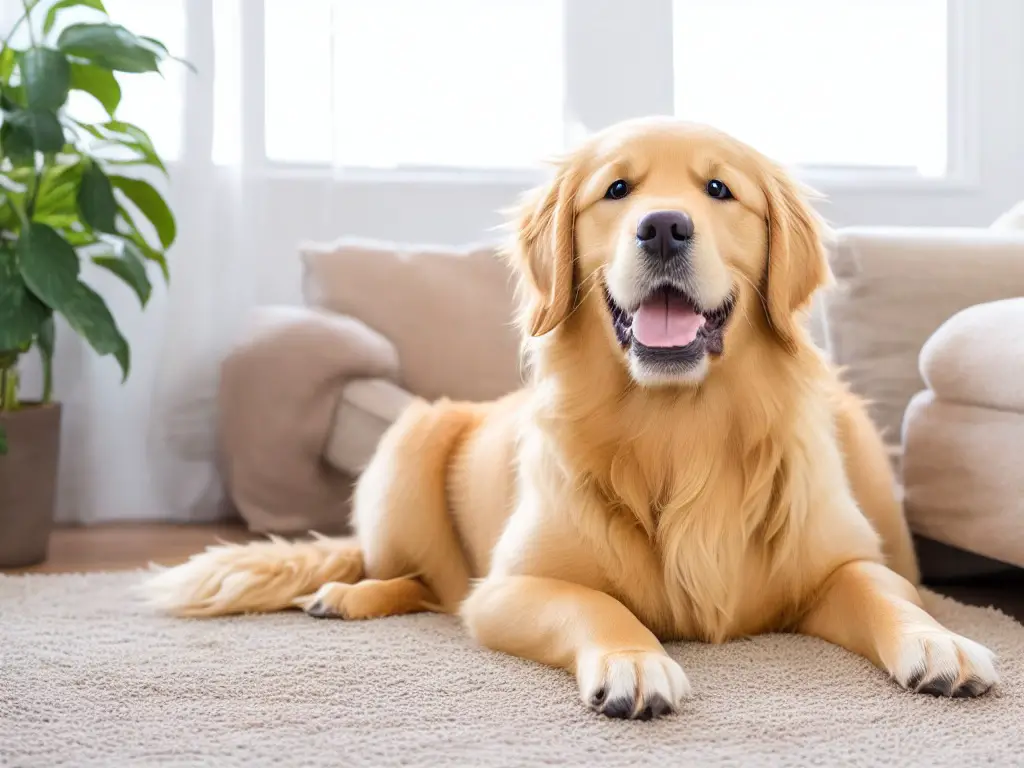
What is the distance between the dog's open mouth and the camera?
61.6 inches

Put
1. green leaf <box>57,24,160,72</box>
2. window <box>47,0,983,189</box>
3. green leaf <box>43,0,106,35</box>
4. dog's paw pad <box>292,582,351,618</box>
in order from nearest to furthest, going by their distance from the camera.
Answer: dog's paw pad <box>292,582,351,618</box>
green leaf <box>57,24,160,72</box>
green leaf <box>43,0,106,35</box>
window <box>47,0,983,189</box>

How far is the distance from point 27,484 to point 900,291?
2238mm

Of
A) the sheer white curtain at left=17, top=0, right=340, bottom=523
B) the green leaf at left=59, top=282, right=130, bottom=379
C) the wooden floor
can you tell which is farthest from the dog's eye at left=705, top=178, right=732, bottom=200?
the sheer white curtain at left=17, top=0, right=340, bottom=523

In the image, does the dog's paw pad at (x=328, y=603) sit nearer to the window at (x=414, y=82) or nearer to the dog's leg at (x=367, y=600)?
the dog's leg at (x=367, y=600)

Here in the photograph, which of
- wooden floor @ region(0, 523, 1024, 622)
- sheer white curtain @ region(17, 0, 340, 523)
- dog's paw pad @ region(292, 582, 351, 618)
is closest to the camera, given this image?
dog's paw pad @ region(292, 582, 351, 618)

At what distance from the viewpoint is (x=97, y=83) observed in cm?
277

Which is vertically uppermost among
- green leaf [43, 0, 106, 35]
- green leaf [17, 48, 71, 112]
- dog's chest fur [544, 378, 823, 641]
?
green leaf [43, 0, 106, 35]

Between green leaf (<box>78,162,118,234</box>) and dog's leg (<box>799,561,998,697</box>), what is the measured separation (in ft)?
6.35

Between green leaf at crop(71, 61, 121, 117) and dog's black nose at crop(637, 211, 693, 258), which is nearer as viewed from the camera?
dog's black nose at crop(637, 211, 693, 258)

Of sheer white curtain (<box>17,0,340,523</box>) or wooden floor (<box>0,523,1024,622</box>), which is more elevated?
sheer white curtain (<box>17,0,340,523</box>)

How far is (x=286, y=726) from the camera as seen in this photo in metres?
1.32

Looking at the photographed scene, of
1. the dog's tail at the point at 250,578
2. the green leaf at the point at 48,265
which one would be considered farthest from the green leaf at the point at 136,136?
the dog's tail at the point at 250,578

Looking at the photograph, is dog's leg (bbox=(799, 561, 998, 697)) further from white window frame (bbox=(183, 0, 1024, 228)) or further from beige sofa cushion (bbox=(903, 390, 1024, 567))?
white window frame (bbox=(183, 0, 1024, 228))

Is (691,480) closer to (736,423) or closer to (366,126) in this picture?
(736,423)
